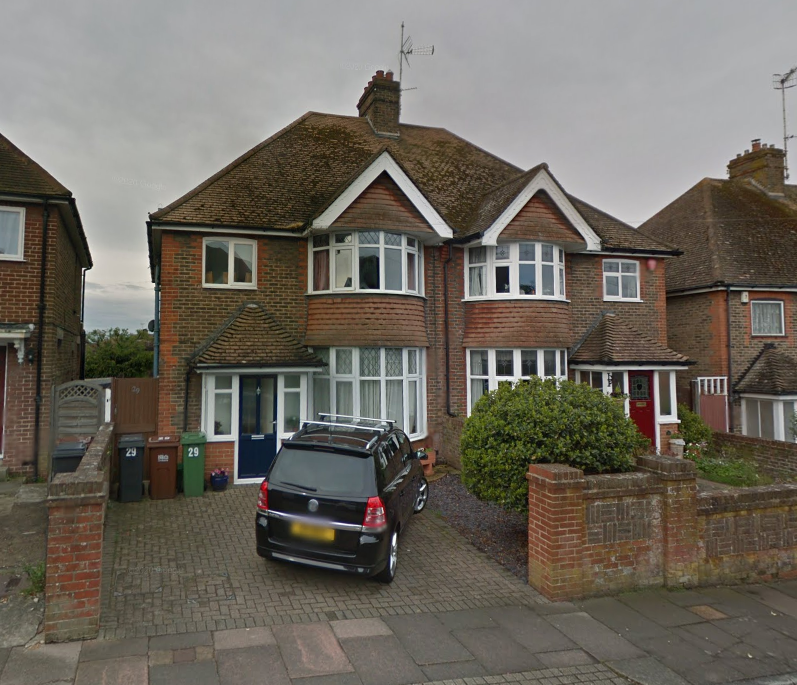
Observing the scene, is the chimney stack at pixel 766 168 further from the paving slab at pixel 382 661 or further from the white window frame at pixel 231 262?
the paving slab at pixel 382 661

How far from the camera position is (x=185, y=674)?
14.2 feet

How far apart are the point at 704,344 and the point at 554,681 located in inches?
619

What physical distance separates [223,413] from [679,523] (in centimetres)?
859

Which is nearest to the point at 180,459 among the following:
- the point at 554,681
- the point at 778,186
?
the point at 554,681

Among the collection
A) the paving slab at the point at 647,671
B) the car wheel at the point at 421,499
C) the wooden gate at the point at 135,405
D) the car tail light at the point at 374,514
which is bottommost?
the paving slab at the point at 647,671

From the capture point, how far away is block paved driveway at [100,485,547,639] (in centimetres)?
536

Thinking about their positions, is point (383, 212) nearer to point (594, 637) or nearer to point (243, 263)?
point (243, 263)

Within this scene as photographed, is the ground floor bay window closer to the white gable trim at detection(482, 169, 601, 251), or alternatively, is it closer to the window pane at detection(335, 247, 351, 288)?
the window pane at detection(335, 247, 351, 288)

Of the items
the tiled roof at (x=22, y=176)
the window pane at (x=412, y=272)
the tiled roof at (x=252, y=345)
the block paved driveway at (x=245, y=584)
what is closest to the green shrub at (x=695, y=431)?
the window pane at (x=412, y=272)

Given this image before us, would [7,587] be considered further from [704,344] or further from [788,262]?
[788,262]

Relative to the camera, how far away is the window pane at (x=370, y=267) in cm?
1236

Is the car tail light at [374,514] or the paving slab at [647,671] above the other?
the car tail light at [374,514]

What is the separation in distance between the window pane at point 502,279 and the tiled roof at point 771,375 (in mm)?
8732

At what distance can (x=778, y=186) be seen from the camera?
71.0 ft
